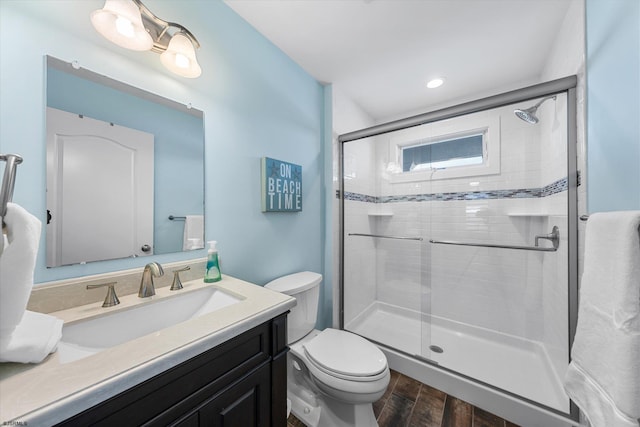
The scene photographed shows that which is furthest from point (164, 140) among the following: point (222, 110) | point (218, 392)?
point (218, 392)

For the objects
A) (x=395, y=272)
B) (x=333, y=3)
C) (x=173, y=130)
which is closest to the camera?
(x=173, y=130)

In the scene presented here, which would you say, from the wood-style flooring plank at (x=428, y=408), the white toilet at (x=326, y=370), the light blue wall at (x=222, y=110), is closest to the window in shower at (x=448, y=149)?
the light blue wall at (x=222, y=110)

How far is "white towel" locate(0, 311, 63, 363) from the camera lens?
0.44 meters

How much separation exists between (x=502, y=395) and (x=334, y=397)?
3.40 ft

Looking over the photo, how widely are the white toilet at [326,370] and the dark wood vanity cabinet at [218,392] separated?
36cm

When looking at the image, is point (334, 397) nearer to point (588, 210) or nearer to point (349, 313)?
point (349, 313)

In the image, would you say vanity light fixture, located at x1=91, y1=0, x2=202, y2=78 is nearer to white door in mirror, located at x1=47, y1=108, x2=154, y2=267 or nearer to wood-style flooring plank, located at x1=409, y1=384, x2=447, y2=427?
white door in mirror, located at x1=47, y1=108, x2=154, y2=267

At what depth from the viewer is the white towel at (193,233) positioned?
1.07 meters

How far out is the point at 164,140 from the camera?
1026 millimetres

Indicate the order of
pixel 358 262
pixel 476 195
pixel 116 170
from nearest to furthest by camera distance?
1. pixel 116 170
2. pixel 476 195
3. pixel 358 262

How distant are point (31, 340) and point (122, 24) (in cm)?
104

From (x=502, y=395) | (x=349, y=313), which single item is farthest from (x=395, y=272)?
(x=502, y=395)

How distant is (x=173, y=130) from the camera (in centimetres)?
105

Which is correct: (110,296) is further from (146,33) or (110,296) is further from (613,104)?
(613,104)
